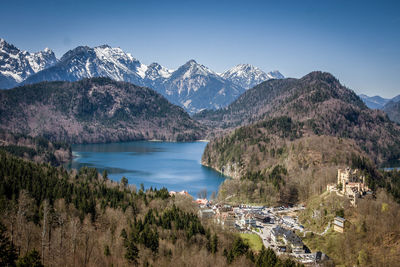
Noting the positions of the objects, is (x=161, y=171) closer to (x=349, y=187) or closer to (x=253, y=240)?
(x=349, y=187)

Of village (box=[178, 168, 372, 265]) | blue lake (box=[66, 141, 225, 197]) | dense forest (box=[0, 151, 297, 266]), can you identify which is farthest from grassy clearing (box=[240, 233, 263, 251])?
blue lake (box=[66, 141, 225, 197])

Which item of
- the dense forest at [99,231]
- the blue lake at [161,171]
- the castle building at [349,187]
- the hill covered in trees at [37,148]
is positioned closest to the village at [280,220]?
the castle building at [349,187]

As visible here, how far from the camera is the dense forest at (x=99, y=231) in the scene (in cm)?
4091

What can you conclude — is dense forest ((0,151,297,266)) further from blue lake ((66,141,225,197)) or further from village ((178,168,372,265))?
blue lake ((66,141,225,197))

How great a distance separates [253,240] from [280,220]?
12.6 meters

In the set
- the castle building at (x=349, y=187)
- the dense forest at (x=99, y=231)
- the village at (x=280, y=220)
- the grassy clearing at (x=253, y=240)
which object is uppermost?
the castle building at (x=349, y=187)

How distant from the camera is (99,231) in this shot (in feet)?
165

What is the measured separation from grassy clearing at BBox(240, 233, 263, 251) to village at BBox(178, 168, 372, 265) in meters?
0.84

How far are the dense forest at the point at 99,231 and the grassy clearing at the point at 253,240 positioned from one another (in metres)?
3.40

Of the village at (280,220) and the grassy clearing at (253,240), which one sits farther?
the grassy clearing at (253,240)

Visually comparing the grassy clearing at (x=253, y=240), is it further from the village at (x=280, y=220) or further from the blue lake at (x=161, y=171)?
the blue lake at (x=161, y=171)

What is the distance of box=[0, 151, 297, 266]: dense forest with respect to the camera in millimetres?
40906

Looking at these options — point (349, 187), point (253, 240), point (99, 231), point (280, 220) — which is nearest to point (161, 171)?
point (280, 220)

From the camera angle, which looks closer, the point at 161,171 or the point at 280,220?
the point at 280,220
